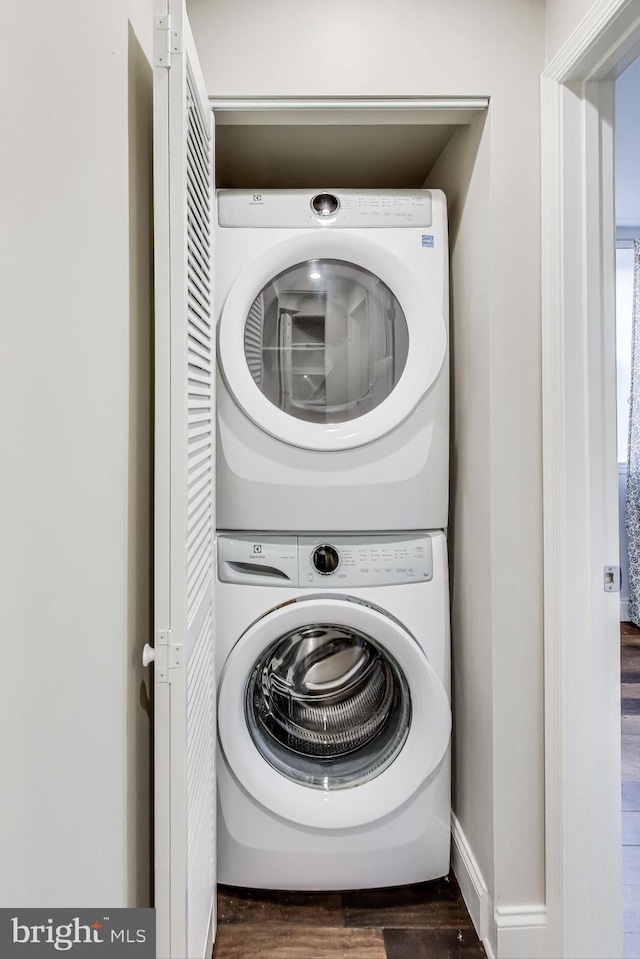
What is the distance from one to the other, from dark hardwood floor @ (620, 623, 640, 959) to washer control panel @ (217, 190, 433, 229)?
1.82 metres

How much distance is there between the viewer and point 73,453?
79cm

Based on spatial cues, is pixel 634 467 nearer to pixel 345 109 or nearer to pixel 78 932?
pixel 345 109

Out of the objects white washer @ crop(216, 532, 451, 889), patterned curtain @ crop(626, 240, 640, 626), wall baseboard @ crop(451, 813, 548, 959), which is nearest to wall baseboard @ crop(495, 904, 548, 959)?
wall baseboard @ crop(451, 813, 548, 959)

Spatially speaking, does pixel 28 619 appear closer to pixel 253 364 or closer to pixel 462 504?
pixel 253 364

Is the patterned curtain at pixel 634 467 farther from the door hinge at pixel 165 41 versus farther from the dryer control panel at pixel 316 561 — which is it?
the door hinge at pixel 165 41

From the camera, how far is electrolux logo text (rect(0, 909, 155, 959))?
2.12 feet

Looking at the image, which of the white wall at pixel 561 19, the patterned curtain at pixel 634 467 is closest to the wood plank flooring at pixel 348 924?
the white wall at pixel 561 19

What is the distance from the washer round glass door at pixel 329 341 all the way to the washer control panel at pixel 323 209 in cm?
6

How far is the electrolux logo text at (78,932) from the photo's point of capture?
65 centimetres

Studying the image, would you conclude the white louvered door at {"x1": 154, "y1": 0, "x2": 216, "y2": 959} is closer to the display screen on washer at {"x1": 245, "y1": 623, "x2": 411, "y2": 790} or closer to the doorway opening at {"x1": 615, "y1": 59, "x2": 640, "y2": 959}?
the display screen on washer at {"x1": 245, "y1": 623, "x2": 411, "y2": 790}

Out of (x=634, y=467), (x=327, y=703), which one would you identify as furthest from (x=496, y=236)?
(x=634, y=467)

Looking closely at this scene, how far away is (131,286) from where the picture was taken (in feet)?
3.42

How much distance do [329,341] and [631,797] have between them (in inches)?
71.1

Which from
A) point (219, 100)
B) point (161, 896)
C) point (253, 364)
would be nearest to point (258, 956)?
point (161, 896)
